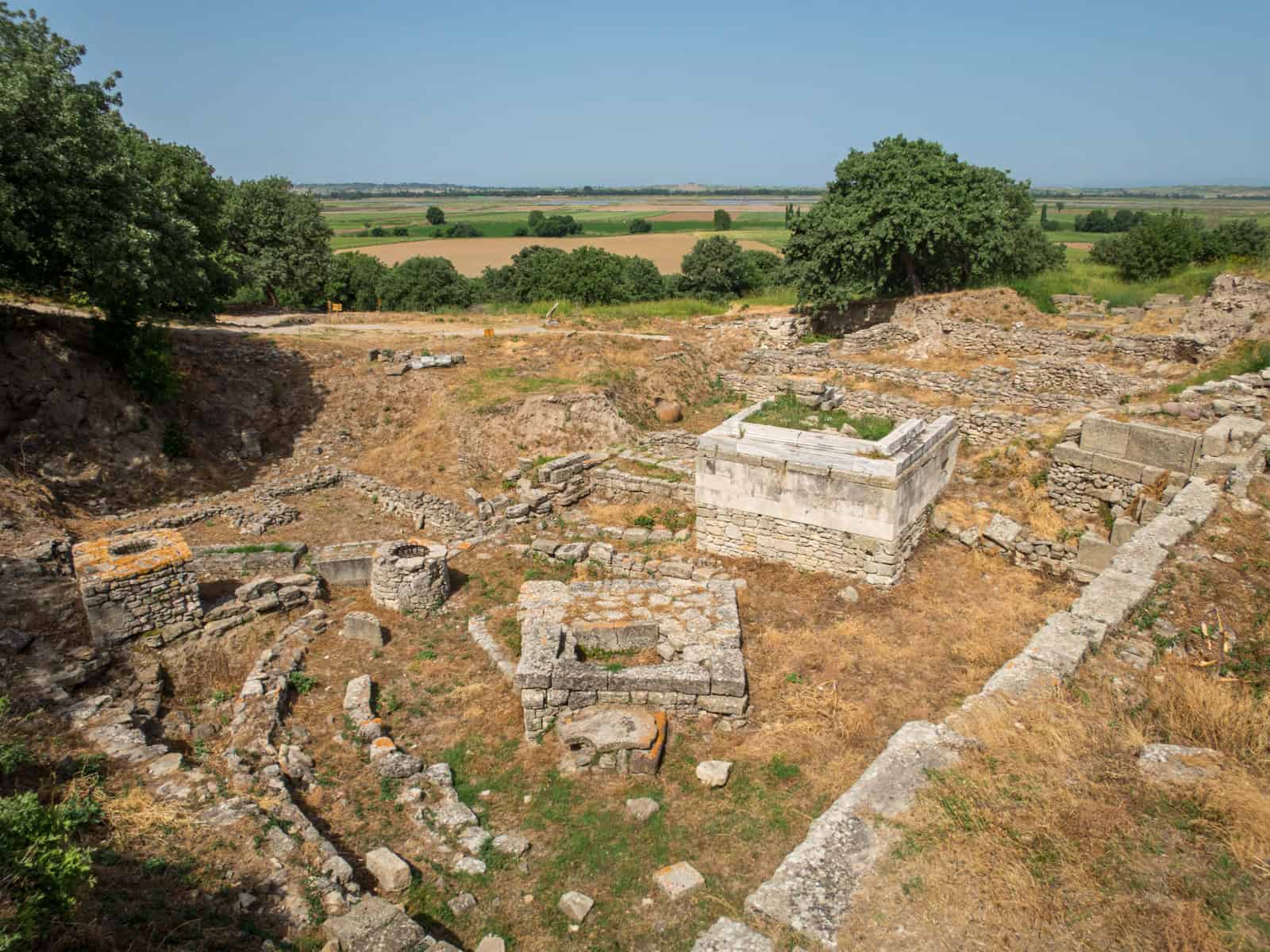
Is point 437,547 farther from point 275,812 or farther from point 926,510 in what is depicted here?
point 926,510

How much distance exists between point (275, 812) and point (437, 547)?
17.0 feet

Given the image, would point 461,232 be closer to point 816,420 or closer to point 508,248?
point 508,248

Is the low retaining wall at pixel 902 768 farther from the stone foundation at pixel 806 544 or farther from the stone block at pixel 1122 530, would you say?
the stone foundation at pixel 806 544

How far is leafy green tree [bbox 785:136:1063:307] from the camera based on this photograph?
22.1 meters

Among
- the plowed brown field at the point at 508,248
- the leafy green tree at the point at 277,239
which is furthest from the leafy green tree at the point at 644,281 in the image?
the leafy green tree at the point at 277,239

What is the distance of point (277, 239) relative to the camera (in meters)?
28.1

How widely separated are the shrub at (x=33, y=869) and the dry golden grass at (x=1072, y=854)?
15.6ft

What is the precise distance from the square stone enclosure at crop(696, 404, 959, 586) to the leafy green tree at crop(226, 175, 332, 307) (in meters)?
23.8

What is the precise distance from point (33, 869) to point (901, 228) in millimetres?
24320

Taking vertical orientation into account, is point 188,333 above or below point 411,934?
above

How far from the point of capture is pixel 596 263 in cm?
3950

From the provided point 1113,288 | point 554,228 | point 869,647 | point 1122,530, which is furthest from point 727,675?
point 554,228

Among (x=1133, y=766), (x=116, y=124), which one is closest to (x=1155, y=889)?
(x=1133, y=766)

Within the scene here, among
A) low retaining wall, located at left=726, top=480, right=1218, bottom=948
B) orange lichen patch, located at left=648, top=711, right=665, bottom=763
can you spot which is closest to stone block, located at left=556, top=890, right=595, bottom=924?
low retaining wall, located at left=726, top=480, right=1218, bottom=948
